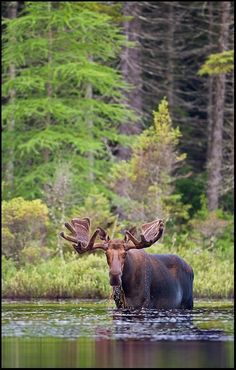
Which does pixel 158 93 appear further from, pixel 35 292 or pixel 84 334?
pixel 84 334

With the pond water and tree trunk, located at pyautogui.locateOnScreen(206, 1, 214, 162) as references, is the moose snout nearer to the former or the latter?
the pond water

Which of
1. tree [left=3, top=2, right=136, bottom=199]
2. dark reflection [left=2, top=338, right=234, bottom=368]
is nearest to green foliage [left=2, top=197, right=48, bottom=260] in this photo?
tree [left=3, top=2, right=136, bottom=199]

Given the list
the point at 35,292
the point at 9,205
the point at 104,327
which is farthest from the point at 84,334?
the point at 9,205

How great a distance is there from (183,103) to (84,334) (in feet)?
130

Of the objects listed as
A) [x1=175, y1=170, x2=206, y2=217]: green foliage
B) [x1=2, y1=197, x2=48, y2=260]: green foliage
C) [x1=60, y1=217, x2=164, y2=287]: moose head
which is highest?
[x1=175, y1=170, x2=206, y2=217]: green foliage

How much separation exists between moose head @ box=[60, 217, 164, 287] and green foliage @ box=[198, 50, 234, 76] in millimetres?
26840

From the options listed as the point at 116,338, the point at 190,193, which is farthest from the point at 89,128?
the point at 116,338

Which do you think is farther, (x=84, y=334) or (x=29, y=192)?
(x=29, y=192)

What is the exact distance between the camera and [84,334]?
20.3 metres

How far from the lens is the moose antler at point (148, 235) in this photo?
22.7 metres

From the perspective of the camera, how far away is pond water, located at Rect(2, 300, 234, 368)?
17484mm

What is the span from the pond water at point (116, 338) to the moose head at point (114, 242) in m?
0.82

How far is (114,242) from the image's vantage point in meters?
22.5

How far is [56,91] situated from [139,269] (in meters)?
25.1
